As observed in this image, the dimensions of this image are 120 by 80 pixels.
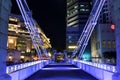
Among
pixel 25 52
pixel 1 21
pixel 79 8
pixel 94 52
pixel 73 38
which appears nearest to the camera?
pixel 1 21

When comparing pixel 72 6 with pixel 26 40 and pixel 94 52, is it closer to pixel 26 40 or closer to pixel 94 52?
pixel 26 40

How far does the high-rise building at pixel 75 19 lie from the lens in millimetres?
105369

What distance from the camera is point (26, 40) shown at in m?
96.6

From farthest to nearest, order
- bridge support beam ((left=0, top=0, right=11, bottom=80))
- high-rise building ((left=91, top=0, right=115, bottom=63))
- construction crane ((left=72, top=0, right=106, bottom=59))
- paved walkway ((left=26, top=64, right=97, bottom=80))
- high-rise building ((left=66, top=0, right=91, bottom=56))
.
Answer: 1. high-rise building ((left=66, top=0, right=91, bottom=56))
2. high-rise building ((left=91, top=0, right=115, bottom=63))
3. construction crane ((left=72, top=0, right=106, bottom=59))
4. paved walkway ((left=26, top=64, right=97, bottom=80))
5. bridge support beam ((left=0, top=0, right=11, bottom=80))

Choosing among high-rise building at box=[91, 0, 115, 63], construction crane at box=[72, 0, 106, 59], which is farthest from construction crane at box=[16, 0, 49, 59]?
high-rise building at box=[91, 0, 115, 63]

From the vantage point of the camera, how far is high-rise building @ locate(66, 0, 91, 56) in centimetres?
10537

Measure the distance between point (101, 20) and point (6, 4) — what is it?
73.4 meters

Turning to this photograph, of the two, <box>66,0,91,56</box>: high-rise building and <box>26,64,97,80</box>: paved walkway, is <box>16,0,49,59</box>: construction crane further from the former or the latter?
<box>66,0,91,56</box>: high-rise building

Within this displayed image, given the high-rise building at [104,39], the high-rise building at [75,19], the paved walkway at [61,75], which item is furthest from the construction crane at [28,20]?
the high-rise building at [75,19]

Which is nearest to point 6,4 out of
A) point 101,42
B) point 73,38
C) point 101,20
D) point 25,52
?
point 101,42

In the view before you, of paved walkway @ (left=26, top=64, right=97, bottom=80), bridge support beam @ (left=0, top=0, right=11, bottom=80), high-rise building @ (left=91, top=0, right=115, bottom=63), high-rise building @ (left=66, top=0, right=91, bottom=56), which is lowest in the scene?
paved walkway @ (left=26, top=64, right=97, bottom=80)

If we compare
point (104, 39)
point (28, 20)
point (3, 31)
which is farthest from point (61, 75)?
point (104, 39)

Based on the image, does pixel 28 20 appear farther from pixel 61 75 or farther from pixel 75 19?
pixel 75 19

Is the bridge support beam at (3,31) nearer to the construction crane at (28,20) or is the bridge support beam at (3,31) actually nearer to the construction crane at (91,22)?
the construction crane at (28,20)
